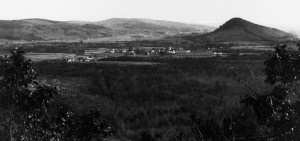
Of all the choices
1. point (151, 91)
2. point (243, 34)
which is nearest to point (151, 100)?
point (151, 91)

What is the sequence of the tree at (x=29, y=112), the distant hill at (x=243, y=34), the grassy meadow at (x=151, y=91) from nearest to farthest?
the tree at (x=29, y=112), the grassy meadow at (x=151, y=91), the distant hill at (x=243, y=34)

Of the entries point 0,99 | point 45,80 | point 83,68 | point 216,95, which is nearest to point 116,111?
point 216,95

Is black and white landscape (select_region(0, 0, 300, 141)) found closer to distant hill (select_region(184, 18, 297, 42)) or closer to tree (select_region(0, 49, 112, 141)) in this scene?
tree (select_region(0, 49, 112, 141))

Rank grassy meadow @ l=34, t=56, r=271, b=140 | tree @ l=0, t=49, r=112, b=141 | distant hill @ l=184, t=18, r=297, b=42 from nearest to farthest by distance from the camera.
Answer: tree @ l=0, t=49, r=112, b=141, grassy meadow @ l=34, t=56, r=271, b=140, distant hill @ l=184, t=18, r=297, b=42

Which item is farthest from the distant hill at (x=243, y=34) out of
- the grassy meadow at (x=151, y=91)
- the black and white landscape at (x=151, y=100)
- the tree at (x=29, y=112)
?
the tree at (x=29, y=112)

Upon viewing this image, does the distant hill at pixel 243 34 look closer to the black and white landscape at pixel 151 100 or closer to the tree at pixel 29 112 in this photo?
the black and white landscape at pixel 151 100

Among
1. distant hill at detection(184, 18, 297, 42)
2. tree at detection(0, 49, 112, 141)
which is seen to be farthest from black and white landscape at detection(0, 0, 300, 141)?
distant hill at detection(184, 18, 297, 42)

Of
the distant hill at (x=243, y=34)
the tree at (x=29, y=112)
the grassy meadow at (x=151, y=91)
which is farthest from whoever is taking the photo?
the distant hill at (x=243, y=34)
